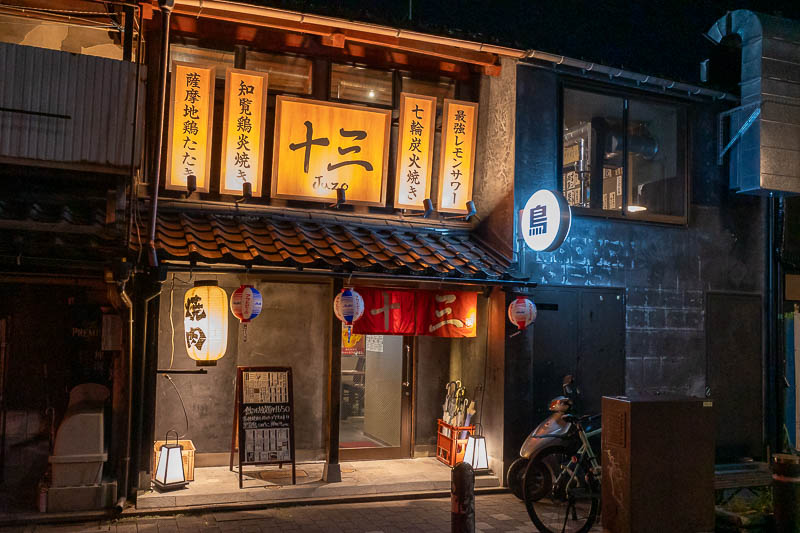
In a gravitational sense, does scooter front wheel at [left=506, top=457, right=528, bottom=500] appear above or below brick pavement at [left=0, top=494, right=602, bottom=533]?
above

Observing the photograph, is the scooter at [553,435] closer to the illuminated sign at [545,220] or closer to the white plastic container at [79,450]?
the illuminated sign at [545,220]

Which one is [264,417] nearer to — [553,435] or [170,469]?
[170,469]

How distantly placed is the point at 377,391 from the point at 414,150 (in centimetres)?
512

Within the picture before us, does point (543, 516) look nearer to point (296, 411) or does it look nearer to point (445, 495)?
point (445, 495)

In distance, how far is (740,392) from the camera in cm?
1403

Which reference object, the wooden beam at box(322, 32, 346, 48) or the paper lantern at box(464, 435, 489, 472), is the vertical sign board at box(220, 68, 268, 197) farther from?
the paper lantern at box(464, 435, 489, 472)

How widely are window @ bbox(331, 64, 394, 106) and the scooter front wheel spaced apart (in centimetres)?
732

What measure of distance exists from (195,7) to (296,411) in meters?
7.63

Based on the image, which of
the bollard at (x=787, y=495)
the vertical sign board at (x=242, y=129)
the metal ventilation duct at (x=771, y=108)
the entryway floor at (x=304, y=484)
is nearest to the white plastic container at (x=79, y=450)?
the entryway floor at (x=304, y=484)

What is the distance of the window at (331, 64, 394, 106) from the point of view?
1281cm

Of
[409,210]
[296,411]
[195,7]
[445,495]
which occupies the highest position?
[195,7]

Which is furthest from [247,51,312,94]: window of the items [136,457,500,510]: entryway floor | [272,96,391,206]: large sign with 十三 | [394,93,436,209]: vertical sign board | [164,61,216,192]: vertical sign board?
[136,457,500,510]: entryway floor

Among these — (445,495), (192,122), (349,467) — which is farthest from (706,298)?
(192,122)

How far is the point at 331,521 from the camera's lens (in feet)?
31.9
